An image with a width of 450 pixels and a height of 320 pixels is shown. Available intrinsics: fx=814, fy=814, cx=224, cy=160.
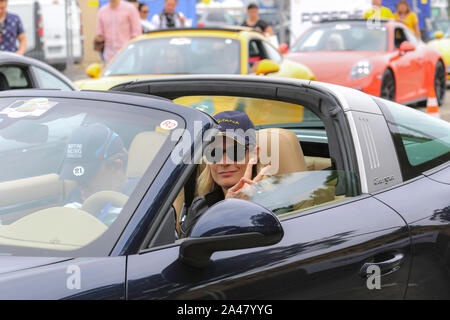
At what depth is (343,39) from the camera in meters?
12.1

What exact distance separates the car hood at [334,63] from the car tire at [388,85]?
303 millimetres

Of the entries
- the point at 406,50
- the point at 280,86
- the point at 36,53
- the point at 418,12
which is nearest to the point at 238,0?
the point at 418,12

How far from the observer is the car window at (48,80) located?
659 cm

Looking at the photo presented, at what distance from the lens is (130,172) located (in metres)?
2.58

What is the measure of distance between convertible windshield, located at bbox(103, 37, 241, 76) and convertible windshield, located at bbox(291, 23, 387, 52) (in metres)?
3.30

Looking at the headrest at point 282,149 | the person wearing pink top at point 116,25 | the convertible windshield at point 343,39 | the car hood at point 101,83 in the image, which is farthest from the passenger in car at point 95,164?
the convertible windshield at point 343,39

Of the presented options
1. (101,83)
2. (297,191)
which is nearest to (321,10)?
(101,83)

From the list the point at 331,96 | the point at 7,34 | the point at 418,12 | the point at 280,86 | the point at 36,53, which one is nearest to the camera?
the point at 331,96

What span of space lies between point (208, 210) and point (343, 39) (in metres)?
10.1

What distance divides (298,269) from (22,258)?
831 mm

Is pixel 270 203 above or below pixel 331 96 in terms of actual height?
below

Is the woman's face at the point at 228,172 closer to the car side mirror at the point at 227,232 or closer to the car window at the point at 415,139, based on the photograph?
the car window at the point at 415,139

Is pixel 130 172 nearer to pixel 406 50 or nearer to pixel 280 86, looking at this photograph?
pixel 280 86

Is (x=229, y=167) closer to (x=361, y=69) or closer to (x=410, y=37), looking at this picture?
(x=361, y=69)
